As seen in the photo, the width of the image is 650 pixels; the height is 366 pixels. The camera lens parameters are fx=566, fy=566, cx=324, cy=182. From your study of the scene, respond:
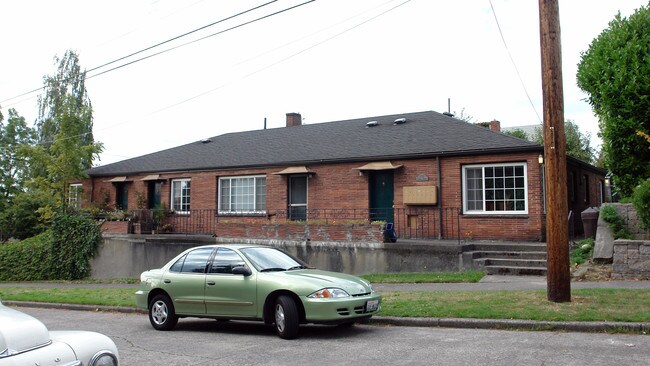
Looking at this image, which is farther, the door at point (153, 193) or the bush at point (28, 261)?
the door at point (153, 193)

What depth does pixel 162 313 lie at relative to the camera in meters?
9.73

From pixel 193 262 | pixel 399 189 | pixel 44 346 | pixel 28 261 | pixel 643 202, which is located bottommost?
pixel 28 261

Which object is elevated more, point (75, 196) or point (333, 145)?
point (333, 145)

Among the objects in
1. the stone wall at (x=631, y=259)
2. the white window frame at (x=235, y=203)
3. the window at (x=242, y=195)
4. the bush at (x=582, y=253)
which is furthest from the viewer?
the window at (x=242, y=195)

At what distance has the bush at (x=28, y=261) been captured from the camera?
23891mm

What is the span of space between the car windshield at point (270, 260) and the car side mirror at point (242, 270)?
0.16 metres

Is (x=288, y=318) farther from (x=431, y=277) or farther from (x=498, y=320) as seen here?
(x=431, y=277)

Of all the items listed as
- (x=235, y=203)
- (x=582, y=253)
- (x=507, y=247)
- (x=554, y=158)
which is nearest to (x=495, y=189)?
(x=507, y=247)

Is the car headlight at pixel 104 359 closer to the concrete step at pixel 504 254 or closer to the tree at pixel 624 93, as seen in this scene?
the concrete step at pixel 504 254

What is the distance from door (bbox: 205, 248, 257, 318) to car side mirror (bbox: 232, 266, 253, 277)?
0.18 ft

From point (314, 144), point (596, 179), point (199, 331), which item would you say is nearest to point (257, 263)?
point (199, 331)

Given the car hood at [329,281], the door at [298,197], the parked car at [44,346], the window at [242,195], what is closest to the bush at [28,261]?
the window at [242,195]

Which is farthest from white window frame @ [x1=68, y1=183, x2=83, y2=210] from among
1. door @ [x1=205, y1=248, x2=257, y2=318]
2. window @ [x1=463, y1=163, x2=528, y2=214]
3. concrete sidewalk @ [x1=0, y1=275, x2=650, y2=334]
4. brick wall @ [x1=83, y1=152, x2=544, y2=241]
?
door @ [x1=205, y1=248, x2=257, y2=318]

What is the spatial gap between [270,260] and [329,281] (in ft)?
4.48
